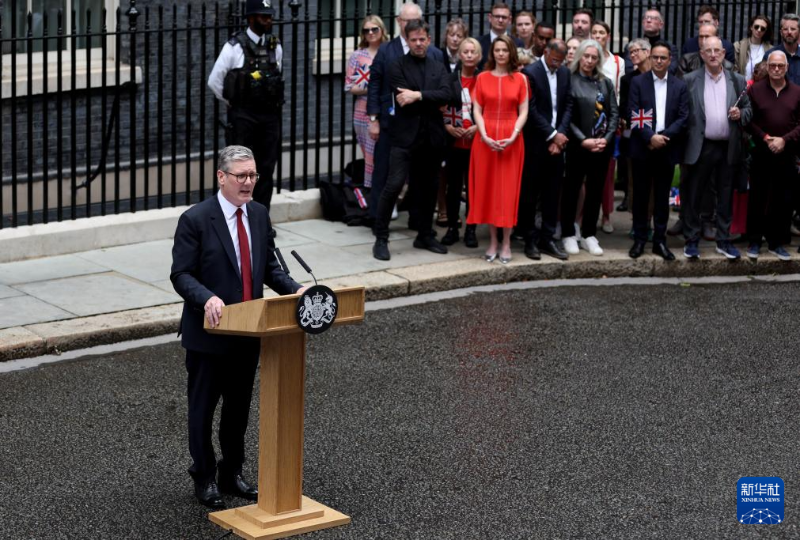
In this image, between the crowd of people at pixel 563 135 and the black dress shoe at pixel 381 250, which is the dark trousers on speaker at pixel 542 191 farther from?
the black dress shoe at pixel 381 250

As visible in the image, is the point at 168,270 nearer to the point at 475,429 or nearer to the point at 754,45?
the point at 475,429

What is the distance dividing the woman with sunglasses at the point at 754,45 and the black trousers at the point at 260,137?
5016mm

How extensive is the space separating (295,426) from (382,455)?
3.69ft

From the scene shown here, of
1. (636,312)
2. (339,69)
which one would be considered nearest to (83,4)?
(339,69)

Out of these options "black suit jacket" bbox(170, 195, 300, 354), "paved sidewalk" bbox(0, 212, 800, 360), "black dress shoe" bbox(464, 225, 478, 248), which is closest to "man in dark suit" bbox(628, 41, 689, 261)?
"paved sidewalk" bbox(0, 212, 800, 360)

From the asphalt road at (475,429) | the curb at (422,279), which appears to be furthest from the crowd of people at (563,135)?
the asphalt road at (475,429)

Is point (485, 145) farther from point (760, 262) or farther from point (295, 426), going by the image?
point (295, 426)

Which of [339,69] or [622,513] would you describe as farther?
[339,69]

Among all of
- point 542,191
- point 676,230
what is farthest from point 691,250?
point 542,191

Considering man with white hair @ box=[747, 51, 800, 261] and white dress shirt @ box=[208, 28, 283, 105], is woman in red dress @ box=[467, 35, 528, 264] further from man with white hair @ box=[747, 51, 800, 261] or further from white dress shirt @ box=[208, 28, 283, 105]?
man with white hair @ box=[747, 51, 800, 261]

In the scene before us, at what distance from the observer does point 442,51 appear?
12336 mm

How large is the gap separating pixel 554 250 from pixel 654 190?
1.03 m

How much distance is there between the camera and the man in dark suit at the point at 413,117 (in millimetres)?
11336

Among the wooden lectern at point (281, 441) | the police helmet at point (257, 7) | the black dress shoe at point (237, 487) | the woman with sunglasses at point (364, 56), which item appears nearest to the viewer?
the wooden lectern at point (281, 441)
